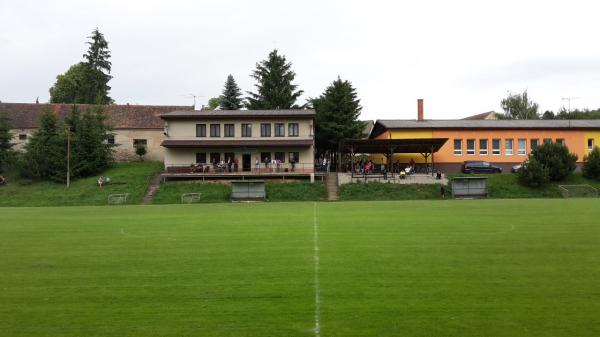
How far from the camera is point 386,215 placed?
75.3 feet

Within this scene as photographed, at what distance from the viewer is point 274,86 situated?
68.2m

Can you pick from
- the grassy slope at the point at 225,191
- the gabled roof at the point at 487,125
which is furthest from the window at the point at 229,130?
the gabled roof at the point at 487,125

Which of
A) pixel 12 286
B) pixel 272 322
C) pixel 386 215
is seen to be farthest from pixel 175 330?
pixel 386 215

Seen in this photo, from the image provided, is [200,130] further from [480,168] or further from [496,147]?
[496,147]

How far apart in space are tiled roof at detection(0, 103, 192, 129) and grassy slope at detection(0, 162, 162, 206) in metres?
10.1

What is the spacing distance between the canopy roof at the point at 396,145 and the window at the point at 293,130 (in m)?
5.03

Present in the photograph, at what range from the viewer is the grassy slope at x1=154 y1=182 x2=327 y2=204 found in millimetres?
40081

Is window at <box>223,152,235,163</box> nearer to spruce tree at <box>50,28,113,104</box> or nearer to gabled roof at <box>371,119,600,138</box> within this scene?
gabled roof at <box>371,119,600,138</box>

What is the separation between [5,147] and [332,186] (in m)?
34.8

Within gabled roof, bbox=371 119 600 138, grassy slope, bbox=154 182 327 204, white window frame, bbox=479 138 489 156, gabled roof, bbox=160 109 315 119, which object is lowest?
grassy slope, bbox=154 182 327 204

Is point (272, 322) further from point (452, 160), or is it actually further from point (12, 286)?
point (452, 160)

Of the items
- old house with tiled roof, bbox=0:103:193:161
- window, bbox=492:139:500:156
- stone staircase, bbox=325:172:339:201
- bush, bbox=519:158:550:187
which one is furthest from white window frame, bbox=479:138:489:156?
old house with tiled roof, bbox=0:103:193:161

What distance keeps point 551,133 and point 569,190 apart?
12.9 metres

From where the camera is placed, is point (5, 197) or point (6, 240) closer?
point (6, 240)
